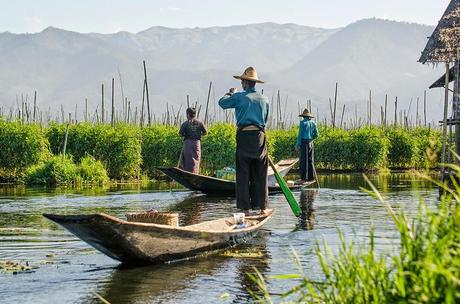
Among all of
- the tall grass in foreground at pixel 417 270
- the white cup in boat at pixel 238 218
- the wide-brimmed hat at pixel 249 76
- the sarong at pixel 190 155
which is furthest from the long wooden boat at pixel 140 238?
the sarong at pixel 190 155

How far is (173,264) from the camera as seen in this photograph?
29.5 ft

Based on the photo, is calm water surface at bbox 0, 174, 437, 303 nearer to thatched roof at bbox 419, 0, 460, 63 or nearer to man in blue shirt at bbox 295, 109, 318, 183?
man in blue shirt at bbox 295, 109, 318, 183

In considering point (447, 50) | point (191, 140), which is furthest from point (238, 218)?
point (447, 50)

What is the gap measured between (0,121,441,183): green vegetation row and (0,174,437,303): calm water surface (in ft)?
19.5

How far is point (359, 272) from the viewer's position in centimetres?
456

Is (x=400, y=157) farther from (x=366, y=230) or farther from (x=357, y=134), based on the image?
(x=366, y=230)

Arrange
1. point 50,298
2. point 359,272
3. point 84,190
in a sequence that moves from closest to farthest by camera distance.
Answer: point 359,272 → point 50,298 → point 84,190

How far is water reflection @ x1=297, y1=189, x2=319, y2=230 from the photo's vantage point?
1259 centimetres

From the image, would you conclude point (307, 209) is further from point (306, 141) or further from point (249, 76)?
point (306, 141)

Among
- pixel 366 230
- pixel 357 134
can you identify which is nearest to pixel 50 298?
pixel 366 230

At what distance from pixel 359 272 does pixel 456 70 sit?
16.1 m

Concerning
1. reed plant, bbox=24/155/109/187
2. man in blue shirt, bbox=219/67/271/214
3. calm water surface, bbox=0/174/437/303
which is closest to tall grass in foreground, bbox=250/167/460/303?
calm water surface, bbox=0/174/437/303

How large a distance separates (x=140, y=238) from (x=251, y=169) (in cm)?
396

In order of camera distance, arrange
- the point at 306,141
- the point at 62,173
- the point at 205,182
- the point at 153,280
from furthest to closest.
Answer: the point at 62,173 → the point at 306,141 → the point at 205,182 → the point at 153,280
